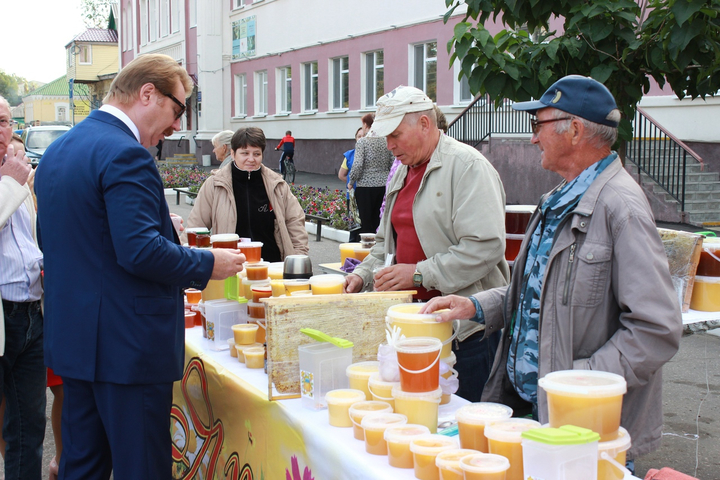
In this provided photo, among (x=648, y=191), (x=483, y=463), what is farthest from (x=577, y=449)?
(x=648, y=191)

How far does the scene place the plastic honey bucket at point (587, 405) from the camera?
69.3 inches

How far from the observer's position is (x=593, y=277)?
88.0 inches

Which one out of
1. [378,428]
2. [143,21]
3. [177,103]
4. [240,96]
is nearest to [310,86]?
[240,96]

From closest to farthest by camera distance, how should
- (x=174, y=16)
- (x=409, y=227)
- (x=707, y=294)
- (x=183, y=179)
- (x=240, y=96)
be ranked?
(x=409, y=227) → (x=707, y=294) → (x=183, y=179) → (x=240, y=96) → (x=174, y=16)

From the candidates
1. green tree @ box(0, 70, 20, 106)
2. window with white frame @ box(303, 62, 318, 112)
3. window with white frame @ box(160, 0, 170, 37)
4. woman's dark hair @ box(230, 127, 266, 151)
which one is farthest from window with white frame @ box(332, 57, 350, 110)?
green tree @ box(0, 70, 20, 106)

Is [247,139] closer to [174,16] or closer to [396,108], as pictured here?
[396,108]

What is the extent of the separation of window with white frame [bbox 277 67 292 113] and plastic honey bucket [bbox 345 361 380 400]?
2664 centimetres

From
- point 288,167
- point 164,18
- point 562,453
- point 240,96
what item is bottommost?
point 562,453

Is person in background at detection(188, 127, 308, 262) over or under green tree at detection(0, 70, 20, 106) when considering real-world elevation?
under

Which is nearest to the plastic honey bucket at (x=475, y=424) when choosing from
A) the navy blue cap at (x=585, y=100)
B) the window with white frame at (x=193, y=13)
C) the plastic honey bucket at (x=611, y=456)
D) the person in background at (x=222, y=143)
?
the plastic honey bucket at (x=611, y=456)

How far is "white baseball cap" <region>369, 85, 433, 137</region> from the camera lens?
10.7 feet

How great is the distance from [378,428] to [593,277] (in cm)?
84

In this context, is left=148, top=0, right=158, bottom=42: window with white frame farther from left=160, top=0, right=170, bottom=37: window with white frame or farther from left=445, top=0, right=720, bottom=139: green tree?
left=445, top=0, right=720, bottom=139: green tree

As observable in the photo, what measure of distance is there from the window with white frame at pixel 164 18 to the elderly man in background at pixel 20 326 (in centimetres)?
3743
